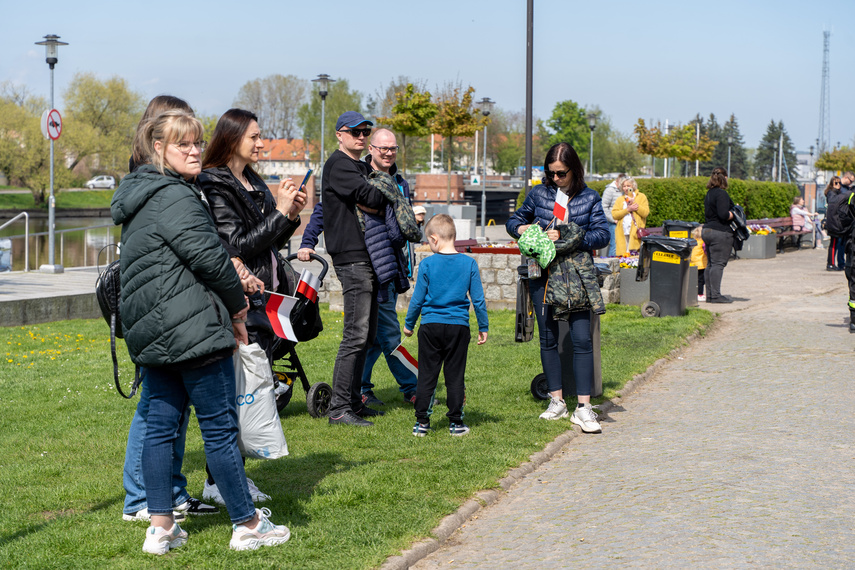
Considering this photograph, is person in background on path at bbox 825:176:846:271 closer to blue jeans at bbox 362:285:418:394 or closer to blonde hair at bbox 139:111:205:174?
blue jeans at bbox 362:285:418:394

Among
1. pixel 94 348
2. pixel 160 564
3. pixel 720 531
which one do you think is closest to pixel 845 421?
pixel 720 531

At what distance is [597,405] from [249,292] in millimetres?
3721

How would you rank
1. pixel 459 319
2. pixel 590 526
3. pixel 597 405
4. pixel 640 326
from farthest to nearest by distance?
pixel 640 326, pixel 597 405, pixel 459 319, pixel 590 526

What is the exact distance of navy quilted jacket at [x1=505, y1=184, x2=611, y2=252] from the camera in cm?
637

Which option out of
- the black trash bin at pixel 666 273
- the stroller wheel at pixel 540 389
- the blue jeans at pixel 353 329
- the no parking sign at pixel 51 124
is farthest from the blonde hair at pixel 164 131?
the no parking sign at pixel 51 124

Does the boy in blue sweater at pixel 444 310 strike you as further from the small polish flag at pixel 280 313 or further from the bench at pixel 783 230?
the bench at pixel 783 230

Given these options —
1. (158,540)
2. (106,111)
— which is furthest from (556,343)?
(106,111)

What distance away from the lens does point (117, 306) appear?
4.19m

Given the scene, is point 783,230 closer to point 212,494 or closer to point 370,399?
point 370,399

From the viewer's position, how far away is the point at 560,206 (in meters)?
6.38

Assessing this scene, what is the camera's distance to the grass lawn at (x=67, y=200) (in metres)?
63.8

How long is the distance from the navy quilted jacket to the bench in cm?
2069

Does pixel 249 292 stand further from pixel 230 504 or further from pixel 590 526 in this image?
pixel 590 526

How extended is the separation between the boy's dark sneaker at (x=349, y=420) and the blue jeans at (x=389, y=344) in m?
0.47
